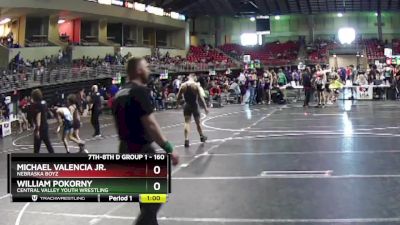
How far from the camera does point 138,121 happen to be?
4.48 m

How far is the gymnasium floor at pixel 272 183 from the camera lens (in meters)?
6.06

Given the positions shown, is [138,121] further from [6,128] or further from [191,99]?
[6,128]

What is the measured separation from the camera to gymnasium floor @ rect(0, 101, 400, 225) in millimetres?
6062

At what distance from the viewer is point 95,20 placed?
42656mm

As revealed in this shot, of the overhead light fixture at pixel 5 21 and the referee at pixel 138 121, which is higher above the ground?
the overhead light fixture at pixel 5 21

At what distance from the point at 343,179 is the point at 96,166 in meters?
4.86

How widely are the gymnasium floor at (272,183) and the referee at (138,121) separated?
1590mm

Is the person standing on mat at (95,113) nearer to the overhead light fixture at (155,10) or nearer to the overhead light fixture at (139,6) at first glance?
the overhead light fixture at (139,6)

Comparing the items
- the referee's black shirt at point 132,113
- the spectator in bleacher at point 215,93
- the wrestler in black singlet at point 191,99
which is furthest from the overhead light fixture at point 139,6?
the referee's black shirt at point 132,113

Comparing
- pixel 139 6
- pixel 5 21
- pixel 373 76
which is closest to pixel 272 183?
pixel 373 76

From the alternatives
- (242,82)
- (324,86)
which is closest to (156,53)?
(242,82)

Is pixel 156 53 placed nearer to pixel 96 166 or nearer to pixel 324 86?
pixel 324 86
